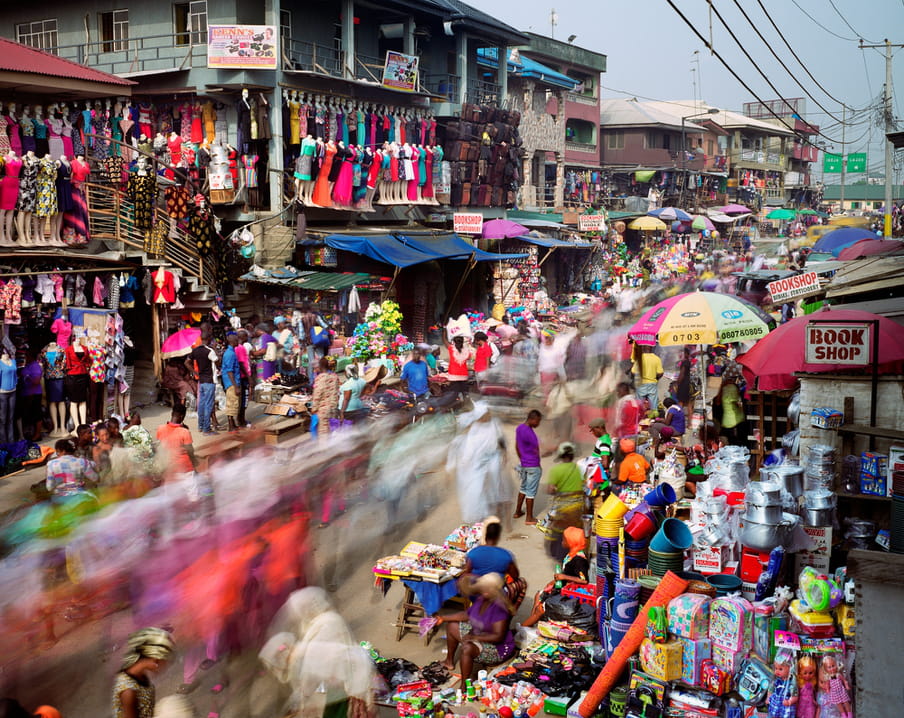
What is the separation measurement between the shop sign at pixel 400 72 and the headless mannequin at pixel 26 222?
1126 centimetres

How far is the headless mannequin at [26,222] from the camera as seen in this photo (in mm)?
15359

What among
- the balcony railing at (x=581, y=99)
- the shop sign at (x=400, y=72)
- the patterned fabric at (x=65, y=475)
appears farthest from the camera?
the balcony railing at (x=581, y=99)

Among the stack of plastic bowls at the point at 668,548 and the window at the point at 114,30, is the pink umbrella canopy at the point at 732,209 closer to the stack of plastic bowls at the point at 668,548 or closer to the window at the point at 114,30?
the window at the point at 114,30

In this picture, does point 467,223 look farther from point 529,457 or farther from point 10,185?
point 529,457

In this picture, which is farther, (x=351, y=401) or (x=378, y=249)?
(x=378, y=249)

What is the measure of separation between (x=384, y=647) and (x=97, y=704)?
252cm

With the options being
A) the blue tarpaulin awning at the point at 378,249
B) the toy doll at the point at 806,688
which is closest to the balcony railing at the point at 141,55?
the blue tarpaulin awning at the point at 378,249

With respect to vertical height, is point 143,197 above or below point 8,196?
above

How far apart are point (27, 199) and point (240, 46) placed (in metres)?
7.33

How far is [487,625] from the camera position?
802 centimetres

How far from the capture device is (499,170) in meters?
30.3

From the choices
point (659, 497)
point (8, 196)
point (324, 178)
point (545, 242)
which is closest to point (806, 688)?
point (659, 497)

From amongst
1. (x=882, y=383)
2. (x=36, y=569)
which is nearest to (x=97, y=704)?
(x=36, y=569)

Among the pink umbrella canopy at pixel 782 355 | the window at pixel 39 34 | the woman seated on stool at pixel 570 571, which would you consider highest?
the window at pixel 39 34
